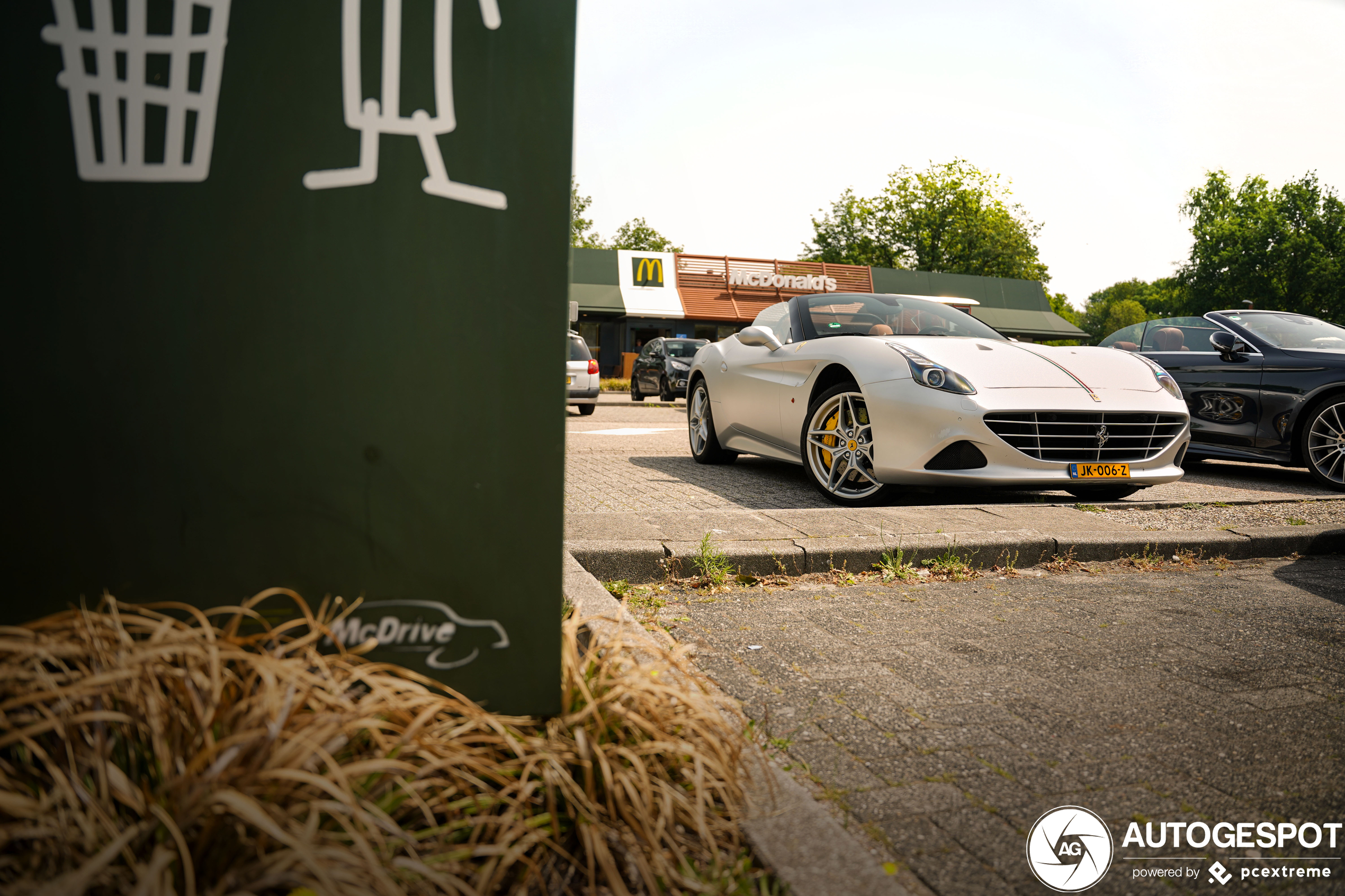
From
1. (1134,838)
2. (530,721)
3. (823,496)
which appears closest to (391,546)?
(530,721)

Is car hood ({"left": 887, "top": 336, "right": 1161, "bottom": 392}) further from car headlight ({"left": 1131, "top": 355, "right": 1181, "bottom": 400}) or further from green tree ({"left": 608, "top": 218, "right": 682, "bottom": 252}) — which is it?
green tree ({"left": 608, "top": 218, "right": 682, "bottom": 252})

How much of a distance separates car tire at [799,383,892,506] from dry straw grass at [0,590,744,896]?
380 cm

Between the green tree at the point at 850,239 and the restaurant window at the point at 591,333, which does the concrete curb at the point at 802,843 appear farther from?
the green tree at the point at 850,239

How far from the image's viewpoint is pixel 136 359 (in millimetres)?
1479

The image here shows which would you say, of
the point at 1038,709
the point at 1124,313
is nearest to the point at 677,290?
the point at 1038,709

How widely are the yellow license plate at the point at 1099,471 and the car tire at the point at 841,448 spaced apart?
106 cm

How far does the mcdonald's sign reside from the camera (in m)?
32.5

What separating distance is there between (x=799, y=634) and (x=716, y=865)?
1.61 meters

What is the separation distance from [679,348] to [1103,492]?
16356mm

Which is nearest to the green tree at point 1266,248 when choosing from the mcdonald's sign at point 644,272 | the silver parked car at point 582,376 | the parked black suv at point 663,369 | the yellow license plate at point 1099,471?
the mcdonald's sign at point 644,272

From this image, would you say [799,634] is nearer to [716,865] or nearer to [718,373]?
[716,865]

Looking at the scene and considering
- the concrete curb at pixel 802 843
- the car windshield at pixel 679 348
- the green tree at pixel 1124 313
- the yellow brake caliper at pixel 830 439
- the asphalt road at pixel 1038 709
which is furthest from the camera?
the green tree at pixel 1124 313

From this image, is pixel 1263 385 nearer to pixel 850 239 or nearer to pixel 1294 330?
pixel 1294 330

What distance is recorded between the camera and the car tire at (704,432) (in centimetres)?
753
